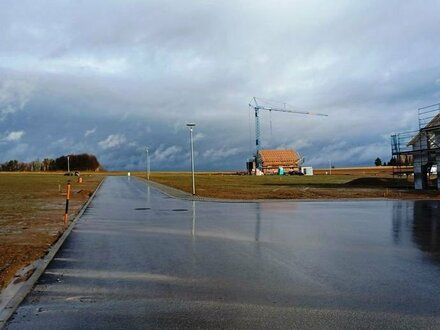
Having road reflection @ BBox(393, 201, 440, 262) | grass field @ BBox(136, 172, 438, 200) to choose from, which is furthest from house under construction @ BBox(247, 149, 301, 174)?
road reflection @ BBox(393, 201, 440, 262)

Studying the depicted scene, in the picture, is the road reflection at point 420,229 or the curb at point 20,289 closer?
the curb at point 20,289

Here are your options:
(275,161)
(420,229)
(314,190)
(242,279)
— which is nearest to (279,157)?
(275,161)

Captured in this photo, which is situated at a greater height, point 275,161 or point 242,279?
point 275,161

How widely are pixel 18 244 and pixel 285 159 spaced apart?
14463 centimetres

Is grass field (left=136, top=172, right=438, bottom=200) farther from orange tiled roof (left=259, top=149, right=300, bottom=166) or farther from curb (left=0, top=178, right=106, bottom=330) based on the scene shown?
orange tiled roof (left=259, top=149, right=300, bottom=166)

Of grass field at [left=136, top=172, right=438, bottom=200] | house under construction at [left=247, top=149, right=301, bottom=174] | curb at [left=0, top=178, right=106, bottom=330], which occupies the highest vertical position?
house under construction at [left=247, top=149, right=301, bottom=174]

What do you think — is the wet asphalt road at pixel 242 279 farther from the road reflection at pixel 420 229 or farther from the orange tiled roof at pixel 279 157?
the orange tiled roof at pixel 279 157

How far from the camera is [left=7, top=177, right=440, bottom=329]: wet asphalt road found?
19.9 ft

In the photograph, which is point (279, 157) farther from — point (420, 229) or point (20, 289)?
point (20, 289)

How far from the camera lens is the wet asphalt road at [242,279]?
19.9ft

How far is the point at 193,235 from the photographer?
13781mm

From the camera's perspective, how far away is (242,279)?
8.15 m

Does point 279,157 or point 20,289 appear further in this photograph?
point 279,157

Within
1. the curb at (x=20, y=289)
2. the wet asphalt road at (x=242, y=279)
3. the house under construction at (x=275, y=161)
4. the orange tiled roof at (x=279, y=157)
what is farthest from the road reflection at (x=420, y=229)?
the orange tiled roof at (x=279, y=157)
